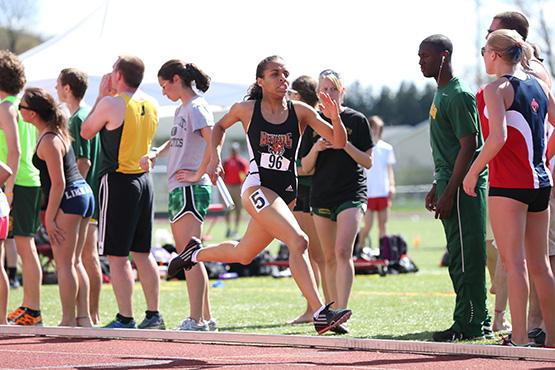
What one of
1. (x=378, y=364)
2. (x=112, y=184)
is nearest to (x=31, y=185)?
(x=112, y=184)

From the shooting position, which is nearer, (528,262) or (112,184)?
(528,262)

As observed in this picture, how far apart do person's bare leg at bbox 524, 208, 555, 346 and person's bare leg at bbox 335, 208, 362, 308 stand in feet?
7.34

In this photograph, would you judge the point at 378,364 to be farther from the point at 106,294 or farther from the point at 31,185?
the point at 106,294

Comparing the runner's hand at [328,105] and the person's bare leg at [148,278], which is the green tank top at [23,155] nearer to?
the person's bare leg at [148,278]

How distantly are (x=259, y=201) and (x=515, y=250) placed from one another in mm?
1882

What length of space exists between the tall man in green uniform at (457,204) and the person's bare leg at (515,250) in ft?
3.49

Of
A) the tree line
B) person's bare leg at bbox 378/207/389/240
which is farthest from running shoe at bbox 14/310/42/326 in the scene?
the tree line

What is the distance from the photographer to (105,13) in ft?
57.6

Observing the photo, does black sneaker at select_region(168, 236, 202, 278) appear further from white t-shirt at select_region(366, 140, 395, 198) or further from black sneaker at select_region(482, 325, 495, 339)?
white t-shirt at select_region(366, 140, 395, 198)

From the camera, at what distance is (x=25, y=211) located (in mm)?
10742

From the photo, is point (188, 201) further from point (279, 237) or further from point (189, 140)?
point (279, 237)

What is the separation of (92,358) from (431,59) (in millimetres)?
3421

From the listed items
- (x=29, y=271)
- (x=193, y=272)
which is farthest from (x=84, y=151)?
(x=193, y=272)

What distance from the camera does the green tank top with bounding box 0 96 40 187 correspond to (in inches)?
430
